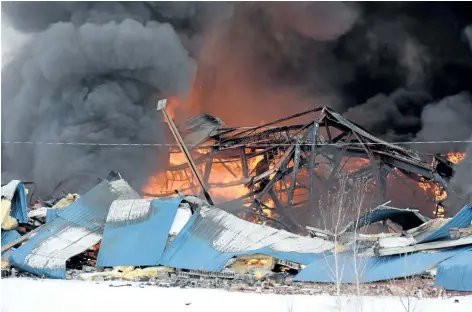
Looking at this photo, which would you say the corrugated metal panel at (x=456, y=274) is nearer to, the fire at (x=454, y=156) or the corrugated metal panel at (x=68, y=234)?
the corrugated metal panel at (x=68, y=234)

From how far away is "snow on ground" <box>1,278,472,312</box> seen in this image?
10.0 m

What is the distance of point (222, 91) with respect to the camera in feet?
101

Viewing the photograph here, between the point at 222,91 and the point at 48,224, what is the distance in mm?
16566

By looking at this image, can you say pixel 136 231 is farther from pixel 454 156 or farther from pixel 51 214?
pixel 454 156

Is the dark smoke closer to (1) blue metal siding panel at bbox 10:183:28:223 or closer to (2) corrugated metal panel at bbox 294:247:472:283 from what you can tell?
(1) blue metal siding panel at bbox 10:183:28:223

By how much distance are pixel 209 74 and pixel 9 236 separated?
16.3m

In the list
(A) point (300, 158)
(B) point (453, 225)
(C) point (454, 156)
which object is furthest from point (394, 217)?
(C) point (454, 156)

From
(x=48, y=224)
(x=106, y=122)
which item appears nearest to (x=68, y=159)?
(x=106, y=122)

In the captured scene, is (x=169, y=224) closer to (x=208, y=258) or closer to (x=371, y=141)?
(x=208, y=258)

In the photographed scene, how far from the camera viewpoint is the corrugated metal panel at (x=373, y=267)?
1134 cm

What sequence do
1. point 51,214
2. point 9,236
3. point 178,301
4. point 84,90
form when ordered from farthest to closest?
1. point 84,90
2. point 9,236
3. point 51,214
4. point 178,301

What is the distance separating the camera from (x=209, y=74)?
3022 centimetres

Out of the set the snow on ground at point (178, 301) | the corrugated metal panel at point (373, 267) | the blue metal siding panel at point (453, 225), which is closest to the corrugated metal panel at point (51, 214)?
the snow on ground at point (178, 301)

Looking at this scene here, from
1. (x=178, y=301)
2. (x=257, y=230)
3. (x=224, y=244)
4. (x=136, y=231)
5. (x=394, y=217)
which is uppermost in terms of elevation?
(x=394, y=217)
